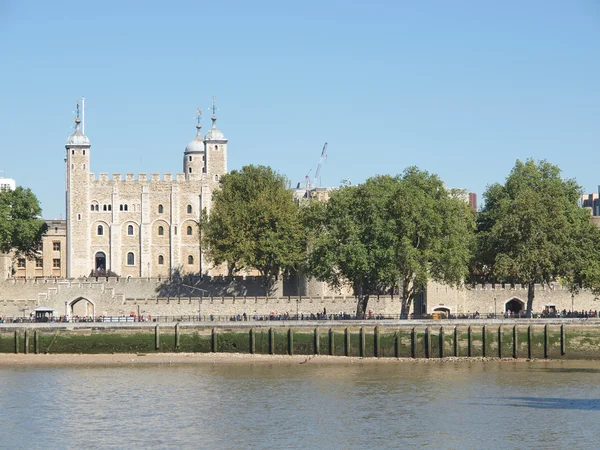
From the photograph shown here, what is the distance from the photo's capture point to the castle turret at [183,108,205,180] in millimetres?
130625

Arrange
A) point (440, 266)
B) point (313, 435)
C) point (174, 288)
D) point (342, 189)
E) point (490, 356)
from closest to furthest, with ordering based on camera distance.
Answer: point (313, 435) → point (490, 356) → point (440, 266) → point (342, 189) → point (174, 288)

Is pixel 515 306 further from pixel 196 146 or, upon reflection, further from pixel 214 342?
pixel 196 146

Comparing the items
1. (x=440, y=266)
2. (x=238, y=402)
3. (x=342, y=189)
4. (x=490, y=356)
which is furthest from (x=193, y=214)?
(x=238, y=402)

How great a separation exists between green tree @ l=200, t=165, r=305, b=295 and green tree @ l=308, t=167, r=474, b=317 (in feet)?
21.1

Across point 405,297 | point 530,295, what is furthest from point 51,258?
point 530,295

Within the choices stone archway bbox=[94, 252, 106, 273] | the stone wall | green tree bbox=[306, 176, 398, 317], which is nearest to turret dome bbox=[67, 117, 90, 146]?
stone archway bbox=[94, 252, 106, 273]

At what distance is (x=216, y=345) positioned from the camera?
8356 cm

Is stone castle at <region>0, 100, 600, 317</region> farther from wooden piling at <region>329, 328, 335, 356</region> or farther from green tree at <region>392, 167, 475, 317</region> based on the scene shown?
wooden piling at <region>329, 328, 335, 356</region>

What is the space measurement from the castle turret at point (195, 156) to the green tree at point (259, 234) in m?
22.6

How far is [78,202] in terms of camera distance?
11819 centimetres

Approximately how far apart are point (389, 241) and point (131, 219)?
116ft

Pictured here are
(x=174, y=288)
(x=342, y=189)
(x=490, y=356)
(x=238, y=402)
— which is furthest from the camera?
(x=174, y=288)

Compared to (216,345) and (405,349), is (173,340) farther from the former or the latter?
(405,349)

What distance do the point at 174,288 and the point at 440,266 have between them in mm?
23755
